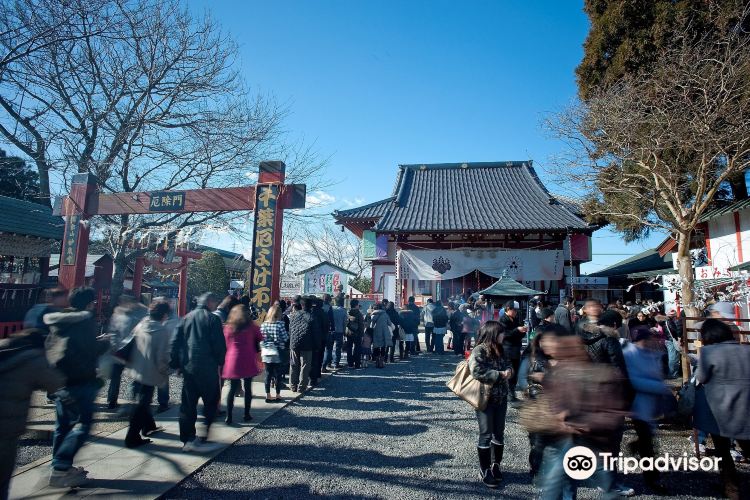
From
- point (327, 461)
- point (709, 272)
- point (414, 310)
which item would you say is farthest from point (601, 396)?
point (709, 272)

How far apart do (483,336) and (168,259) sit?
40.5 feet

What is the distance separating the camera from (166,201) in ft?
28.8

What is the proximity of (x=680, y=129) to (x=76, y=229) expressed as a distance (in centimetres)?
1309

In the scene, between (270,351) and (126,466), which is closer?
(126,466)

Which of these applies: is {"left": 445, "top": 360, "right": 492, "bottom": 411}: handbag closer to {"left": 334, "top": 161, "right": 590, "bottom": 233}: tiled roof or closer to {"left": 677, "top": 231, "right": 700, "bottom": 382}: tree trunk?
{"left": 677, "top": 231, "right": 700, "bottom": 382}: tree trunk

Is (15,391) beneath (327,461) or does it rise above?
above

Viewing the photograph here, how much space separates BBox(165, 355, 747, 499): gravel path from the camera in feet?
11.5

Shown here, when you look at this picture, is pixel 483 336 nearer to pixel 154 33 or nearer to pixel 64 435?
pixel 64 435

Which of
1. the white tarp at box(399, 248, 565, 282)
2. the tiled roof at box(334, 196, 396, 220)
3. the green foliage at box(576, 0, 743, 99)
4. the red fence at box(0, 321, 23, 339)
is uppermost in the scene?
the green foliage at box(576, 0, 743, 99)

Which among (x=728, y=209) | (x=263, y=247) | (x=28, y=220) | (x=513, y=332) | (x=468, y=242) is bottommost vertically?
(x=513, y=332)

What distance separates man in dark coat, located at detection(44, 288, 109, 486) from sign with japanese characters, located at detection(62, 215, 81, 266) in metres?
6.54

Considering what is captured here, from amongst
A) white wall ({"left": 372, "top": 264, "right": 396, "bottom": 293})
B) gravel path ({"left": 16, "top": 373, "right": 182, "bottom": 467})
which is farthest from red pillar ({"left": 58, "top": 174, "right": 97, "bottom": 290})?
white wall ({"left": 372, "top": 264, "right": 396, "bottom": 293})

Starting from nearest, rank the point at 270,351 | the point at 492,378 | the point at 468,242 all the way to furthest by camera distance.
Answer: the point at 492,378, the point at 270,351, the point at 468,242

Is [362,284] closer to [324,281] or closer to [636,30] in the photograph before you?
[324,281]
